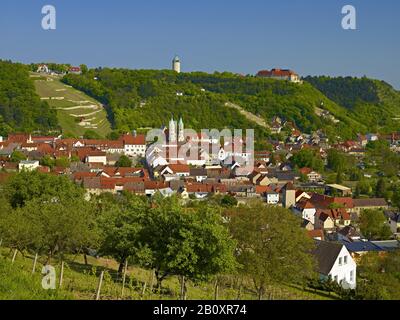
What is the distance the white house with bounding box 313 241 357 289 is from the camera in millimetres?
20391

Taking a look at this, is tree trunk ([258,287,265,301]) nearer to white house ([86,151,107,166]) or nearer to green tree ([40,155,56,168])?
green tree ([40,155,56,168])

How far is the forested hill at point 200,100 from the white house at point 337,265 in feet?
159

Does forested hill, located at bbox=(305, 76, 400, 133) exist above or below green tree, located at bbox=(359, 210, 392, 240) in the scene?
above

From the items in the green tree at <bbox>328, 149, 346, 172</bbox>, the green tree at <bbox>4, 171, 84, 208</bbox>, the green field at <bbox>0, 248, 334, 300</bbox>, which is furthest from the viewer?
the green tree at <bbox>328, 149, 346, 172</bbox>

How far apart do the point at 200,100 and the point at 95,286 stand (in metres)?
74.8

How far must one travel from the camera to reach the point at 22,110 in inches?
2653

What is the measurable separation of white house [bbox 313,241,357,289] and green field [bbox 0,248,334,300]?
92.2 inches

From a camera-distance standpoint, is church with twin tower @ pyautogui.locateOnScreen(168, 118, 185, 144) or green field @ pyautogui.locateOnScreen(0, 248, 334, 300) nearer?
green field @ pyautogui.locateOnScreen(0, 248, 334, 300)

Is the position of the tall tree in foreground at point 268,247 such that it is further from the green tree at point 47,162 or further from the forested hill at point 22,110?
the forested hill at point 22,110

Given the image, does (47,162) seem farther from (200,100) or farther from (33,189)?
(200,100)

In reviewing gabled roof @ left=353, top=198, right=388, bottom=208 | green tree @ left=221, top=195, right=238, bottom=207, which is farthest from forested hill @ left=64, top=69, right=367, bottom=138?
gabled roof @ left=353, top=198, right=388, bottom=208

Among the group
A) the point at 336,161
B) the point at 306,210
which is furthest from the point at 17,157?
the point at 336,161

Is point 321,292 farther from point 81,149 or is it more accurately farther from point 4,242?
point 81,149
